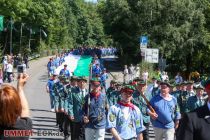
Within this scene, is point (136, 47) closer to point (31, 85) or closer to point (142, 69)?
point (142, 69)

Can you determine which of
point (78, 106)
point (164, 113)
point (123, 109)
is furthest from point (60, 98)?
point (123, 109)

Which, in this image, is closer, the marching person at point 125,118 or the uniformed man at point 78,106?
the marching person at point 125,118

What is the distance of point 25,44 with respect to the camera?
2817 inches

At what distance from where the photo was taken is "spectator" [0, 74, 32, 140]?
4.59 meters

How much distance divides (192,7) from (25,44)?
25.3 meters

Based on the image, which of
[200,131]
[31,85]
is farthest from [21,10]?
[200,131]

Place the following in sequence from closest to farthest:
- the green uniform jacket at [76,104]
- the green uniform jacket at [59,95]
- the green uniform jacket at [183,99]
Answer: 1. the green uniform jacket at [76,104]
2. the green uniform jacket at [183,99]
3. the green uniform jacket at [59,95]

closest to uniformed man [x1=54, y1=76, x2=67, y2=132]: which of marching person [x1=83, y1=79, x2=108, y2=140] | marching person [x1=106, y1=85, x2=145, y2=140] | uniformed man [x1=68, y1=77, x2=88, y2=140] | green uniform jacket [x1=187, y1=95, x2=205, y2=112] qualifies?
uniformed man [x1=68, y1=77, x2=88, y2=140]

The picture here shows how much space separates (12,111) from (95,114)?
6417 millimetres

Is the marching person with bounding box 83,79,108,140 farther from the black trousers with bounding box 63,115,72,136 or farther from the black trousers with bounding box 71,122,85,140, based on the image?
the black trousers with bounding box 63,115,72,136

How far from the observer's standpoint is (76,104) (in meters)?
12.5

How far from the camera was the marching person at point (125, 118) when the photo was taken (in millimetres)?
8406

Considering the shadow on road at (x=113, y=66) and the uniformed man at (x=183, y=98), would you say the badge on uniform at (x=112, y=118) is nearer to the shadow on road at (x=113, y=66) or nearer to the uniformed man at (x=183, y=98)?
the uniformed man at (x=183, y=98)

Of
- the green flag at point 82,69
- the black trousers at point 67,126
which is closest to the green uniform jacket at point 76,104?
the black trousers at point 67,126
